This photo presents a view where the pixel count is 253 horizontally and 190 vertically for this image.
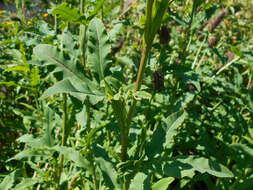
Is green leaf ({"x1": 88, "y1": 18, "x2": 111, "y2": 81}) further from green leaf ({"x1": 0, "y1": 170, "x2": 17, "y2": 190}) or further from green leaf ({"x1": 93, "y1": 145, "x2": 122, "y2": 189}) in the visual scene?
green leaf ({"x1": 0, "y1": 170, "x2": 17, "y2": 190})

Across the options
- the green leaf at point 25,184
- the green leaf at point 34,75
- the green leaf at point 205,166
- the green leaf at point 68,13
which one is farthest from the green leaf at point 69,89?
the green leaf at point 25,184

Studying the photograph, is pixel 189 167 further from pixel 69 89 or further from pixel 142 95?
pixel 69 89

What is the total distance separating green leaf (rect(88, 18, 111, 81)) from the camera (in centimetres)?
83

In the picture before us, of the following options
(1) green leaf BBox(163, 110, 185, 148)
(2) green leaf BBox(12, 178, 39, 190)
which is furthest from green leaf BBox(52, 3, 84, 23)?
(2) green leaf BBox(12, 178, 39, 190)

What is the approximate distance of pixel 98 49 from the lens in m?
0.85

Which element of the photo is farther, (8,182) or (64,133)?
(8,182)

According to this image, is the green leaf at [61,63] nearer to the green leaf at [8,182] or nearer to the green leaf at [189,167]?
the green leaf at [189,167]

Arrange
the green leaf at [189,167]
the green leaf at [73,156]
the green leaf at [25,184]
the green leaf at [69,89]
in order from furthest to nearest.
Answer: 1. the green leaf at [25,184]
2. the green leaf at [73,156]
3. the green leaf at [189,167]
4. the green leaf at [69,89]

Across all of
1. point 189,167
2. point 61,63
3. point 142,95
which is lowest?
point 189,167

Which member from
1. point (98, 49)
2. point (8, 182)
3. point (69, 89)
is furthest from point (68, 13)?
point (8, 182)

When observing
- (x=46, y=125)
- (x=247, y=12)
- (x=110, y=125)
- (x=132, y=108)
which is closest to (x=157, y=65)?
(x=110, y=125)

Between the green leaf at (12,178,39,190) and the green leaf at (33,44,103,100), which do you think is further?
the green leaf at (12,178,39,190)

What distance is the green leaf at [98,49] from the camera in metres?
0.83

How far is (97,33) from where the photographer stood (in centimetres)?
86
